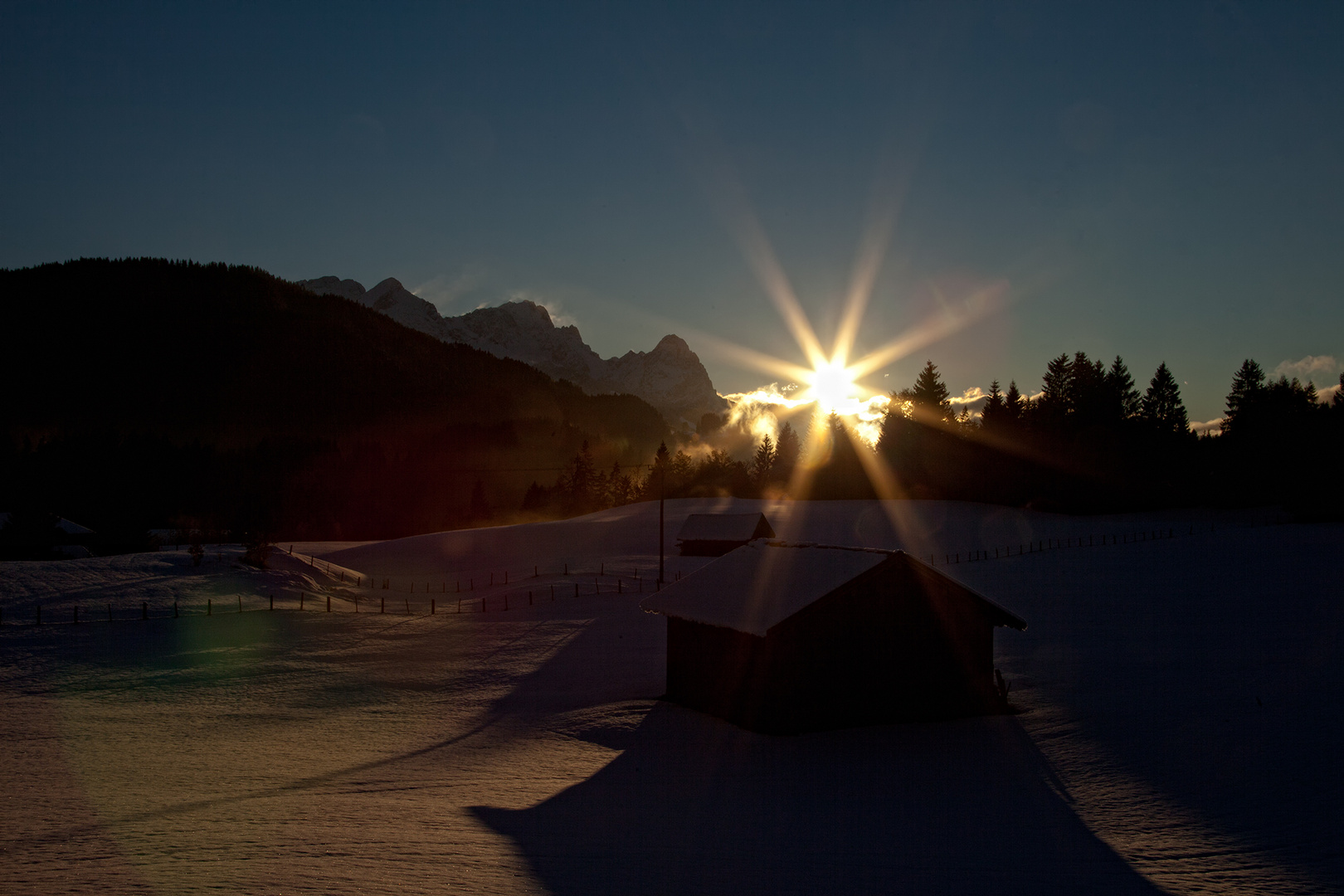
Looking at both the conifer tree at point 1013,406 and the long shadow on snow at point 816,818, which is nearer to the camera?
the long shadow on snow at point 816,818

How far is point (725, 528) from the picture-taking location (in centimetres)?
6184

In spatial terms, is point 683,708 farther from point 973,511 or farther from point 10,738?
point 973,511

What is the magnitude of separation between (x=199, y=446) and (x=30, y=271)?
209 feet

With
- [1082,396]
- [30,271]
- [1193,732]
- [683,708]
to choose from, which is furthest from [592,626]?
[30,271]

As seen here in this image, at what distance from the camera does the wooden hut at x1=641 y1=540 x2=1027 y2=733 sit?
59.0 feet

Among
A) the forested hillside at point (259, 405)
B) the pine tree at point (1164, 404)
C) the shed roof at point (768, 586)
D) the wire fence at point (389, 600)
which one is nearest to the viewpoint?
the shed roof at point (768, 586)

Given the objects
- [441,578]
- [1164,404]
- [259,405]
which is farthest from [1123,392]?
[259,405]

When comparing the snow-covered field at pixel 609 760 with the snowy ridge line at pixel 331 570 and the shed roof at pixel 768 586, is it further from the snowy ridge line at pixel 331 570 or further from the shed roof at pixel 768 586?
the snowy ridge line at pixel 331 570

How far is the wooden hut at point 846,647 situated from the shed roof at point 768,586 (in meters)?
0.05

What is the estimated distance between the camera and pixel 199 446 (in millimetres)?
114000

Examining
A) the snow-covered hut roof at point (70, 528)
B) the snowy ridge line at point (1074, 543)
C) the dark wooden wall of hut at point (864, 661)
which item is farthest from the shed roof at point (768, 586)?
the snow-covered hut roof at point (70, 528)

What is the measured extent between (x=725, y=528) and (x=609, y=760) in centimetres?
4554

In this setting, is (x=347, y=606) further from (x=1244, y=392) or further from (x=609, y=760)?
(x=1244, y=392)

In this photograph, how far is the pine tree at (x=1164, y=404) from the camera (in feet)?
294
